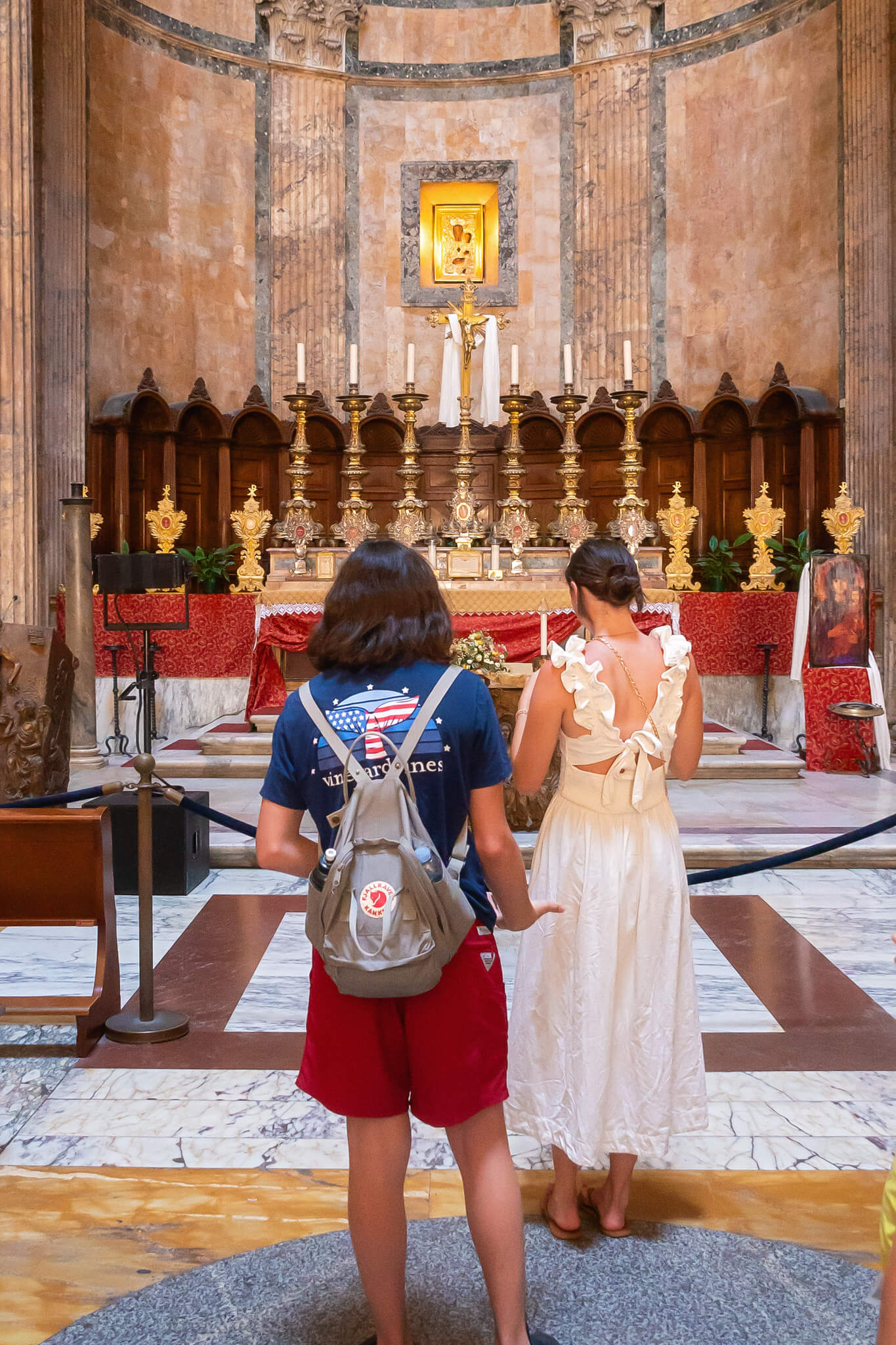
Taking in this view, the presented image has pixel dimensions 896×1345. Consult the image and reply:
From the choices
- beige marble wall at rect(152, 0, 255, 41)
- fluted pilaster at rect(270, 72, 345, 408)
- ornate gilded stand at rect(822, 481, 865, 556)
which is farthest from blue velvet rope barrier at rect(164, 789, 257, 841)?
beige marble wall at rect(152, 0, 255, 41)

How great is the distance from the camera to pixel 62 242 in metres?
12.8

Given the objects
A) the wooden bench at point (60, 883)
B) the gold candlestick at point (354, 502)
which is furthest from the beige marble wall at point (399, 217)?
the wooden bench at point (60, 883)

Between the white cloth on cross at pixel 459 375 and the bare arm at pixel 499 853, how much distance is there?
9665 mm

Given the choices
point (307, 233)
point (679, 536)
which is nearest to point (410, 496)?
point (679, 536)

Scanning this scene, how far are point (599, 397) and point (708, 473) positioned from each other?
1.61 meters

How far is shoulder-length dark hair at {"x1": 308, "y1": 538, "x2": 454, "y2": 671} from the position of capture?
2.14 meters

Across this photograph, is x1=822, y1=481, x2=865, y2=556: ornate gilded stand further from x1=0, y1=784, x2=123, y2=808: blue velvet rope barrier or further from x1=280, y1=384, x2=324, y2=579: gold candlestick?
x1=0, y1=784, x2=123, y2=808: blue velvet rope barrier

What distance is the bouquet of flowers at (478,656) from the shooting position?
265 inches

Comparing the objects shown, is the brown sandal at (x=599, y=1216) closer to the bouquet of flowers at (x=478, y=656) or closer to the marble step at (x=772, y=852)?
the marble step at (x=772, y=852)

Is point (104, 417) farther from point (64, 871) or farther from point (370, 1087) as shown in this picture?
point (370, 1087)

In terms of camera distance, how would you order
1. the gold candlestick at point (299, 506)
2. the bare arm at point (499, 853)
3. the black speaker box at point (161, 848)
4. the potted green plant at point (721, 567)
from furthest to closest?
the potted green plant at point (721, 567) < the gold candlestick at point (299, 506) < the black speaker box at point (161, 848) < the bare arm at point (499, 853)

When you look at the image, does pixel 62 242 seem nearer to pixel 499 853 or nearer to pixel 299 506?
pixel 299 506

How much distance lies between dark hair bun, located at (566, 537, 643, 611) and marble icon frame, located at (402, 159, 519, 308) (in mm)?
13359

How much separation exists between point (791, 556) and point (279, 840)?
11208 mm
